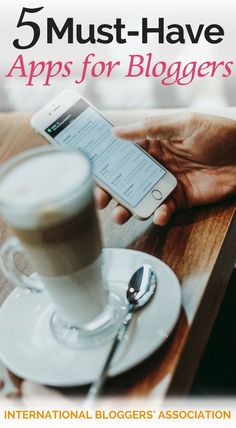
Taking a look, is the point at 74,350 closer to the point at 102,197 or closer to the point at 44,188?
the point at 44,188

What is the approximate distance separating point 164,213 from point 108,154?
15cm

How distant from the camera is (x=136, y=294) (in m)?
0.70

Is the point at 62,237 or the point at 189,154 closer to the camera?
the point at 62,237

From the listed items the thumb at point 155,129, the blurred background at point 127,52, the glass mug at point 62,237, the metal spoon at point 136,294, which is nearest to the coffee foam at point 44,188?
the glass mug at point 62,237

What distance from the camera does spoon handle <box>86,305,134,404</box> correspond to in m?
0.59

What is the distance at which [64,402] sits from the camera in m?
0.62

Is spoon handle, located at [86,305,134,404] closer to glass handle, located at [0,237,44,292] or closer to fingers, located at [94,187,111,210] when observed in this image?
glass handle, located at [0,237,44,292]

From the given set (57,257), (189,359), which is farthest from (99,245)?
(189,359)

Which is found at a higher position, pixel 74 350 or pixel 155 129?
pixel 155 129

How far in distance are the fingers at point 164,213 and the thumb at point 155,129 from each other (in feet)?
0.44

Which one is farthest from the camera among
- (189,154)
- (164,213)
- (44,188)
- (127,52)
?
(127,52)

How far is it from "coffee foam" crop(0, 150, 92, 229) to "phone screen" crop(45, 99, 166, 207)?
26 cm

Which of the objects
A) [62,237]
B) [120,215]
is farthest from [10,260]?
[120,215]

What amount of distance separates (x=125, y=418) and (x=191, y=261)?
9.9 inches
